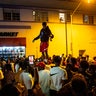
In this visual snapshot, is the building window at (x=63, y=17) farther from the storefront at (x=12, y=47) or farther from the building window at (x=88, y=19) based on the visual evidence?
the storefront at (x=12, y=47)

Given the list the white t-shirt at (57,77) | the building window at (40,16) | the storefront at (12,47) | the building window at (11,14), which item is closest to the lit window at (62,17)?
the building window at (40,16)

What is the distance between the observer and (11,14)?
36.0 metres

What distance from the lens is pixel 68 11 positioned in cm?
3997

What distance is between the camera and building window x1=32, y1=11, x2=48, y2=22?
1473 inches

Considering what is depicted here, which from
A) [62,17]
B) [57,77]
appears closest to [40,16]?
[62,17]

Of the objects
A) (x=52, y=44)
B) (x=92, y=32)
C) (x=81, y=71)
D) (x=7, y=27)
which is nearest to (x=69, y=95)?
(x=81, y=71)

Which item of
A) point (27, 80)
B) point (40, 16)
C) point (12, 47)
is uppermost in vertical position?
point (40, 16)

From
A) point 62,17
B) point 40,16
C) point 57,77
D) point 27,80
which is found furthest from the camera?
point 62,17

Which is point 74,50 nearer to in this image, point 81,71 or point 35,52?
point 35,52

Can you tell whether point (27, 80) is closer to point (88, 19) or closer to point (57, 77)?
point (57, 77)

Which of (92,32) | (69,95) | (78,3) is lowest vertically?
(69,95)

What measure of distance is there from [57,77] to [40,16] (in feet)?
96.8

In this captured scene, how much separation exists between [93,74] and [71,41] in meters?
30.9

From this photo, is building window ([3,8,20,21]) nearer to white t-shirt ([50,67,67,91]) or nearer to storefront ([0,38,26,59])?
storefront ([0,38,26,59])
